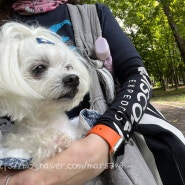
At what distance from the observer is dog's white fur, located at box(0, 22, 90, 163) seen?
1827mm

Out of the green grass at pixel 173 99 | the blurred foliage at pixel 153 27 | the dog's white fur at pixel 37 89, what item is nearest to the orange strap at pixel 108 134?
the dog's white fur at pixel 37 89

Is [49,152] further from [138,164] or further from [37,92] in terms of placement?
[138,164]

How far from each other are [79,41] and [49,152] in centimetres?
70

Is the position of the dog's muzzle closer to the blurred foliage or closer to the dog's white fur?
the dog's white fur

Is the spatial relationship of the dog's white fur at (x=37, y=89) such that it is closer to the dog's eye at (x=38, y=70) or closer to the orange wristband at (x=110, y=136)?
the dog's eye at (x=38, y=70)

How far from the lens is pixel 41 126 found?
2.09 metres

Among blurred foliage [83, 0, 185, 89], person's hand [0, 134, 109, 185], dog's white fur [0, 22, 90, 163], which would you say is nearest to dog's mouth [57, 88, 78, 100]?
dog's white fur [0, 22, 90, 163]

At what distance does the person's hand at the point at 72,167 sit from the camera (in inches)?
70.1

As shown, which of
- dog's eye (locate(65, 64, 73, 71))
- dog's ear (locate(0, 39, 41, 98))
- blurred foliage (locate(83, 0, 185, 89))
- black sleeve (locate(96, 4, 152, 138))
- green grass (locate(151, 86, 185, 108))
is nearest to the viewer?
dog's ear (locate(0, 39, 41, 98))

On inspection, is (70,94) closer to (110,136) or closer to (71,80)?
(71,80)

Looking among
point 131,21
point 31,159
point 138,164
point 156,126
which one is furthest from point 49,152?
point 131,21

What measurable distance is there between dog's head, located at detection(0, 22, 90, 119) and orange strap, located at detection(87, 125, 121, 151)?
244mm

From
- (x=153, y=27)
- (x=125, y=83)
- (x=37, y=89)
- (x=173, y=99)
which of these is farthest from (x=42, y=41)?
(x=153, y=27)

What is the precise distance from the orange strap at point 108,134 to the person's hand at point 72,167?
0.07 feet
